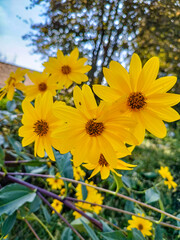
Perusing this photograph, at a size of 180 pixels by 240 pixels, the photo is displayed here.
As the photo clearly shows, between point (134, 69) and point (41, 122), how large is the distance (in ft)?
0.88

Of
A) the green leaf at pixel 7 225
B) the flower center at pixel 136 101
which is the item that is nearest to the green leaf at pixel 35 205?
the green leaf at pixel 7 225

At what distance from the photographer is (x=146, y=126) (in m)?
0.42

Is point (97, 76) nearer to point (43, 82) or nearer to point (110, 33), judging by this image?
point (110, 33)

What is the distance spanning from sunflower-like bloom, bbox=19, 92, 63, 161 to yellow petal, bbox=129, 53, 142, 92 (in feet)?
0.69

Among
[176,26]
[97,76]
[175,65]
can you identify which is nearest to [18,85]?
[97,76]

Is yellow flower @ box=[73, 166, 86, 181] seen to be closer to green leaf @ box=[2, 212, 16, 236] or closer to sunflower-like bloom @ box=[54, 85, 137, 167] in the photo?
green leaf @ box=[2, 212, 16, 236]

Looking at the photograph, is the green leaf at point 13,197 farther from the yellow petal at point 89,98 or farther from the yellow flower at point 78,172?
the yellow flower at point 78,172

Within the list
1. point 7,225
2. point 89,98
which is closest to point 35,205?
point 7,225

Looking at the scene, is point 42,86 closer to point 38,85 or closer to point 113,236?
point 38,85

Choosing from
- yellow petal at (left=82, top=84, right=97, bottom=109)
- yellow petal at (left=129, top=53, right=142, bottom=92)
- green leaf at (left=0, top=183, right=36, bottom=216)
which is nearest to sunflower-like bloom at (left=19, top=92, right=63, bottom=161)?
yellow petal at (left=82, top=84, right=97, bottom=109)

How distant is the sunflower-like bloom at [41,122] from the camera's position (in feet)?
1.60

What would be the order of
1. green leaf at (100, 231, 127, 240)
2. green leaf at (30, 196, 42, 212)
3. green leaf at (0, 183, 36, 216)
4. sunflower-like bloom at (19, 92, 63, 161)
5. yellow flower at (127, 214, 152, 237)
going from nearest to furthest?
sunflower-like bloom at (19, 92, 63, 161), green leaf at (100, 231, 127, 240), green leaf at (0, 183, 36, 216), green leaf at (30, 196, 42, 212), yellow flower at (127, 214, 152, 237)

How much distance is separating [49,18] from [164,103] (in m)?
2.34

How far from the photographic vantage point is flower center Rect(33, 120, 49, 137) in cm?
49
